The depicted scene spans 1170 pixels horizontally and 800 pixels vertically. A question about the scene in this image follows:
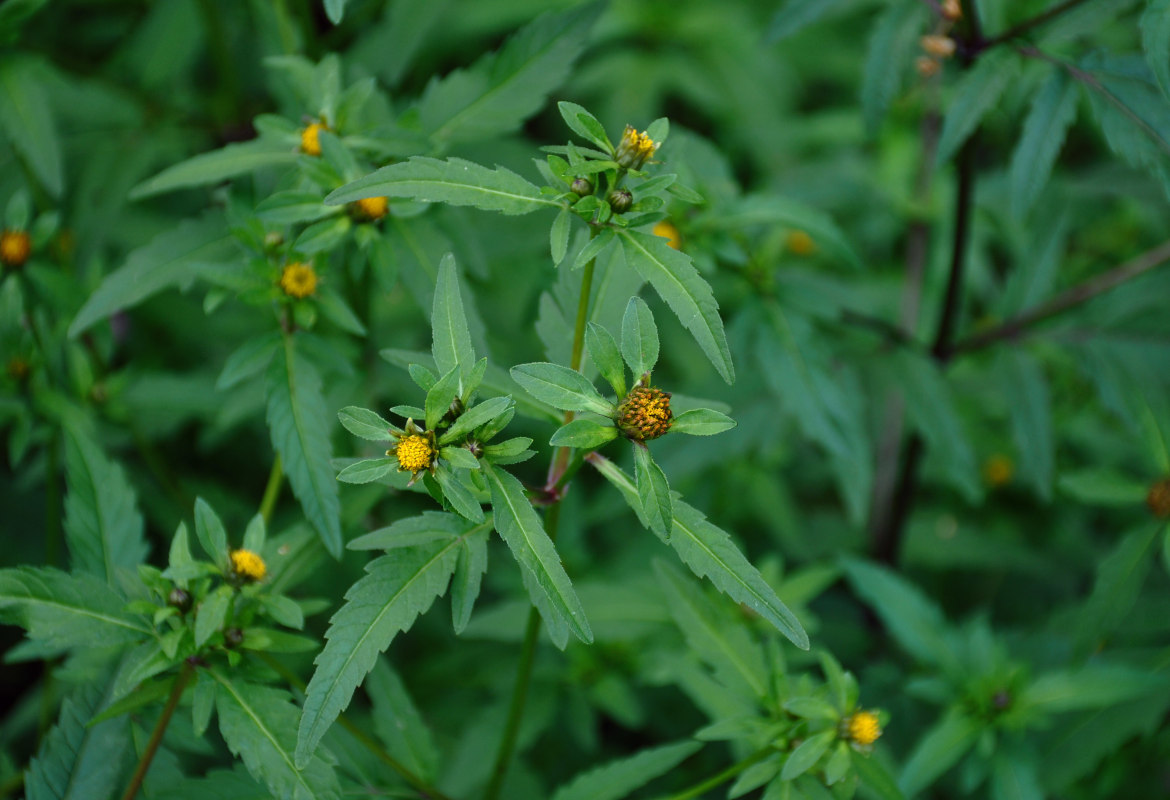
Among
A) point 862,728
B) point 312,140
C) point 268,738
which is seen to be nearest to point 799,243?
point 312,140

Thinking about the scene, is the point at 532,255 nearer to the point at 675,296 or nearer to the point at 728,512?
the point at 728,512

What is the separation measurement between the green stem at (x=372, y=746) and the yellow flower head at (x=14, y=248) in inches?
49.9

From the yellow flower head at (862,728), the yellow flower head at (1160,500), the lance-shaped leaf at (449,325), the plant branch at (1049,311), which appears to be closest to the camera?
the lance-shaped leaf at (449,325)

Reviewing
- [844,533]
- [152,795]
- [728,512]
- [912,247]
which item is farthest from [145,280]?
[912,247]

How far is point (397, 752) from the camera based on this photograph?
6.59ft

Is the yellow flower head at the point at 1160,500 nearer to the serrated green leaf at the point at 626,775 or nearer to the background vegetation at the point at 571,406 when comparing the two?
the background vegetation at the point at 571,406

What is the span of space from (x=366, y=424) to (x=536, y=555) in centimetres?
34

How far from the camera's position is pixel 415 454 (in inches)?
56.2

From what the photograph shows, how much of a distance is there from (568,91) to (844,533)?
243cm

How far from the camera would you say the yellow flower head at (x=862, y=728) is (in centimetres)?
173

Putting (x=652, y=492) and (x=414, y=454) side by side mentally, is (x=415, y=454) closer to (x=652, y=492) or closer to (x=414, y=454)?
(x=414, y=454)

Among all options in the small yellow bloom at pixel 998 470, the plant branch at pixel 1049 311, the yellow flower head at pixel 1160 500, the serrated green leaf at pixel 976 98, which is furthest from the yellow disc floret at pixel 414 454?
the small yellow bloom at pixel 998 470

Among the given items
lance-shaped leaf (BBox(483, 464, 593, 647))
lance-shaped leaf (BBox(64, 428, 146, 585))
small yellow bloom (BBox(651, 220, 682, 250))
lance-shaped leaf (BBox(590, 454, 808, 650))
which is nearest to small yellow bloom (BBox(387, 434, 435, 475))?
lance-shaped leaf (BBox(483, 464, 593, 647))

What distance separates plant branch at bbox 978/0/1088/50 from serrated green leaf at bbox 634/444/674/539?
1.52 meters
